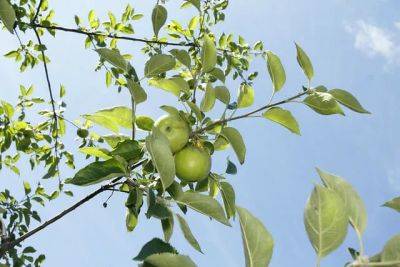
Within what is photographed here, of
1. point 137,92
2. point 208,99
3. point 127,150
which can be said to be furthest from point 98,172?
point 208,99

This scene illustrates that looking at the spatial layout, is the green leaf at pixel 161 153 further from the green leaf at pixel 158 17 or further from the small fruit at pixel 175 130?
the green leaf at pixel 158 17

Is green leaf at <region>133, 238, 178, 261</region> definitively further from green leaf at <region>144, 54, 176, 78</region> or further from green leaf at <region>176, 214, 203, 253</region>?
green leaf at <region>144, 54, 176, 78</region>

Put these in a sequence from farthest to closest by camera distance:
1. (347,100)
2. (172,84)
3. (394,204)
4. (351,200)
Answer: (172,84) < (347,100) < (394,204) < (351,200)

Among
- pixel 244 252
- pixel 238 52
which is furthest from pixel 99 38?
pixel 244 252

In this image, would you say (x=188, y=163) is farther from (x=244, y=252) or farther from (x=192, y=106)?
(x=244, y=252)

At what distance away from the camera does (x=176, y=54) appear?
2.14 metres

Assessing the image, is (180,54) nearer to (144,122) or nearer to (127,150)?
(144,122)

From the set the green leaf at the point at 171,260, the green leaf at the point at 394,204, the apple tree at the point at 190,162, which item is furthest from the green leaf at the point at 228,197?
the green leaf at the point at 171,260

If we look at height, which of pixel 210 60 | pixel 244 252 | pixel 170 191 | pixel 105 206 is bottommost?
pixel 105 206

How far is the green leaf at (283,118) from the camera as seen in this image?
2.00m

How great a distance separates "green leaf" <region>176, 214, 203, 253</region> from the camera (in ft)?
5.97

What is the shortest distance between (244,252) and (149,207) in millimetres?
721

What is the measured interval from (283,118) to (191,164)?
1.53 ft

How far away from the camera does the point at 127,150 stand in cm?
177
